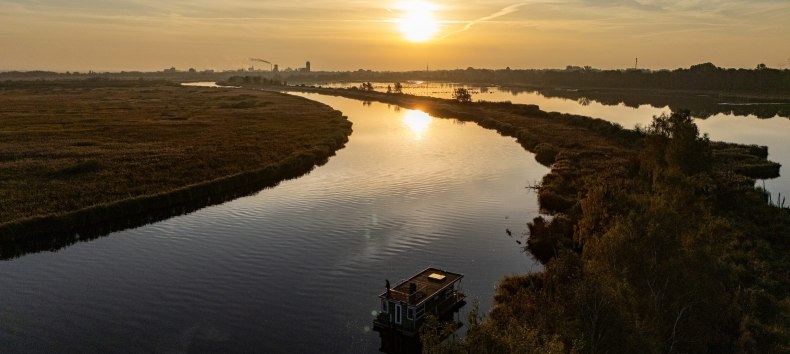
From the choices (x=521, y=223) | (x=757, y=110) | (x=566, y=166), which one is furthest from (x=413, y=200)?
(x=757, y=110)

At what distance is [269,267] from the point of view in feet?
144

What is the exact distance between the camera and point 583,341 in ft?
68.2

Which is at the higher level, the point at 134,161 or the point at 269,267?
the point at 134,161

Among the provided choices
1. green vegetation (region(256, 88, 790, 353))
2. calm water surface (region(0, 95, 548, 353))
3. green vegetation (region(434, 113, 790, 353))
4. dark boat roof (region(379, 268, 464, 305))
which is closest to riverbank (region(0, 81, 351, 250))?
calm water surface (region(0, 95, 548, 353))

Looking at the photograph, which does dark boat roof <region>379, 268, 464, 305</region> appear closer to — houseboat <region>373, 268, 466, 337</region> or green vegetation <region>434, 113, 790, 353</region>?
houseboat <region>373, 268, 466, 337</region>

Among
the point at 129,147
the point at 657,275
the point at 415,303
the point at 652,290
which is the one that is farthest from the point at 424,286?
the point at 129,147

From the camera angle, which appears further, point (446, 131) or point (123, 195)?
point (446, 131)

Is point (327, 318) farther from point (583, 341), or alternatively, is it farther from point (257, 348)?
point (583, 341)

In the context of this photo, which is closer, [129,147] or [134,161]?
[134,161]

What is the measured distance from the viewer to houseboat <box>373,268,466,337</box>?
109 ft

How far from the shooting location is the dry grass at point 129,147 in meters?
62.2

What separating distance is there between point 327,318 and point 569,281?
1660 cm

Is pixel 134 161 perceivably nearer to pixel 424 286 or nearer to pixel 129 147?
pixel 129 147

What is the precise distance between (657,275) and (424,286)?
50.2ft
